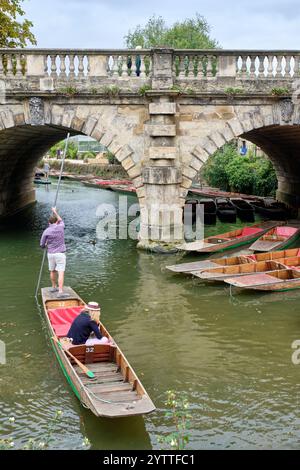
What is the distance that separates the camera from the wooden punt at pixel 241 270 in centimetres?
1162

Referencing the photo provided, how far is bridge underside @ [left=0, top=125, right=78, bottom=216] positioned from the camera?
58.0 feet

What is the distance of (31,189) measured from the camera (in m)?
25.5

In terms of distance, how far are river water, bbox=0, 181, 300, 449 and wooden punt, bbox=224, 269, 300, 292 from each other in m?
0.23

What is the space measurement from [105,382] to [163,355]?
6.27ft

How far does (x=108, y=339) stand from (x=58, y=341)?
67cm

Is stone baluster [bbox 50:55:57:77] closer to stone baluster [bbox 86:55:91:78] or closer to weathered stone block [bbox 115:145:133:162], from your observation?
stone baluster [bbox 86:55:91:78]

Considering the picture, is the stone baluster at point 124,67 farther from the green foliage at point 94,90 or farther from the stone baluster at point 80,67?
the stone baluster at point 80,67

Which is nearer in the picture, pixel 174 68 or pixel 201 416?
pixel 201 416

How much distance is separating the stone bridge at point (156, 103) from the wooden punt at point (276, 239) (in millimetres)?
2149

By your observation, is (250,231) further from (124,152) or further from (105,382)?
(105,382)

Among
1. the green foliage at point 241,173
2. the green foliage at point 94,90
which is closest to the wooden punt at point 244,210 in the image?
the green foliage at point 241,173

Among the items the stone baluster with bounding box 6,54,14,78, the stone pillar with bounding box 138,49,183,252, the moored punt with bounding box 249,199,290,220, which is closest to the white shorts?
the stone pillar with bounding box 138,49,183,252

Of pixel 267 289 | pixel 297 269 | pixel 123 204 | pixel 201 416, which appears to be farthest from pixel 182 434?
pixel 123 204

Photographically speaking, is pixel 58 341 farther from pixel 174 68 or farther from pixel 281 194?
pixel 281 194
